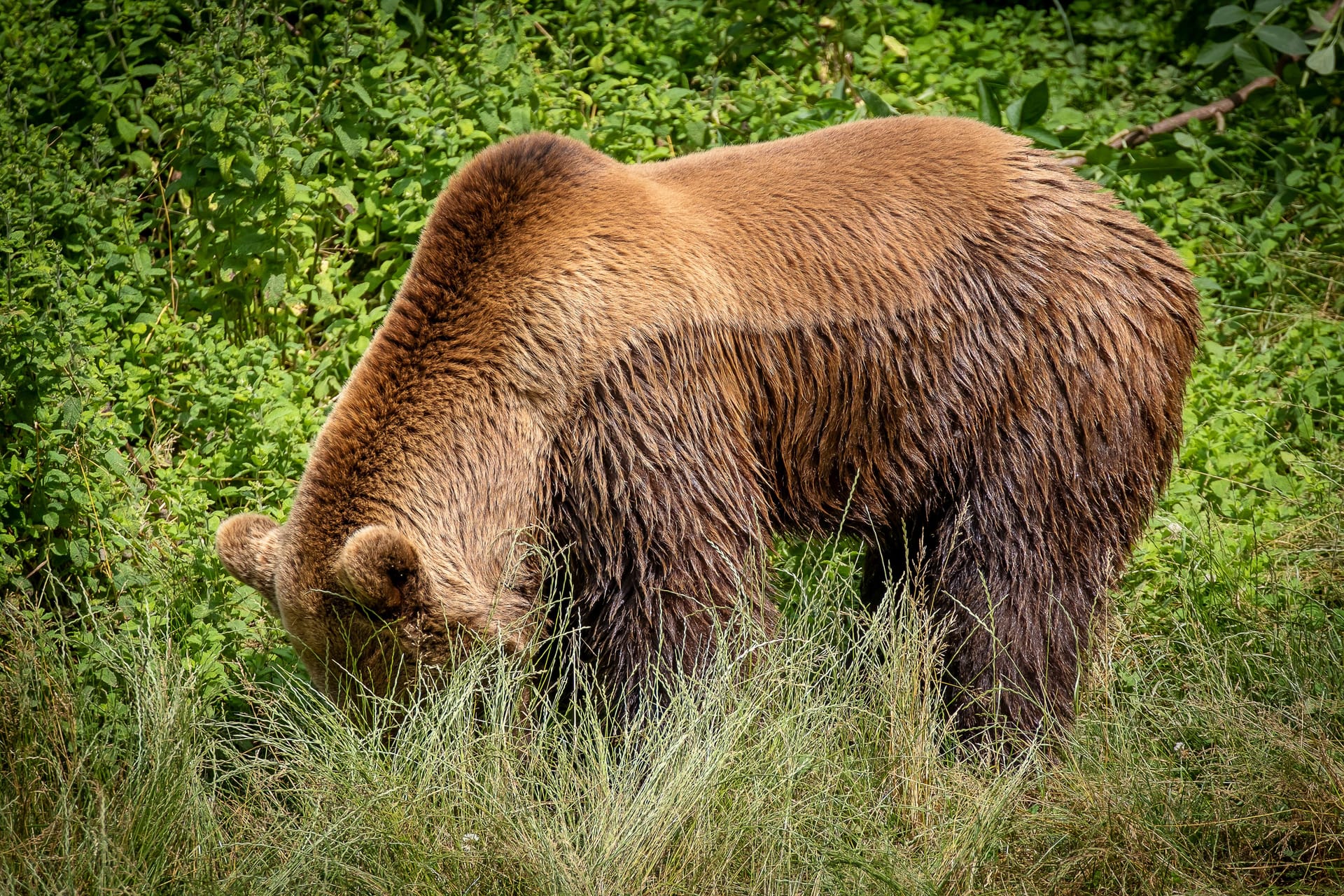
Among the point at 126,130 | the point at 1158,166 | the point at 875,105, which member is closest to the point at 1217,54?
the point at 1158,166

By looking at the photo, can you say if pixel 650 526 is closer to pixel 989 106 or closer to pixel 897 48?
pixel 989 106

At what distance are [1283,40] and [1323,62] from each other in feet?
1.03

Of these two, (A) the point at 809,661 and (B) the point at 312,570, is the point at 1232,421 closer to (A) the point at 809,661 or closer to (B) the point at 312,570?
(A) the point at 809,661

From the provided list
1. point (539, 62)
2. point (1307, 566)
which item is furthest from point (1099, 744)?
point (539, 62)

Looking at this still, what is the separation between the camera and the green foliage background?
4.80 metres

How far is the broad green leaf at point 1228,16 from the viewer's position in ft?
22.5

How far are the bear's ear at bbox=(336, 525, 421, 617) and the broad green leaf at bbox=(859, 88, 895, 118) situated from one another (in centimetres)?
393

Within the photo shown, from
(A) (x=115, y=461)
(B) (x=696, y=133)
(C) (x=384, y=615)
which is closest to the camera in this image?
(C) (x=384, y=615)

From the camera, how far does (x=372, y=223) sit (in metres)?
6.09

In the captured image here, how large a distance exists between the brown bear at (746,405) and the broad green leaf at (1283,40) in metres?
3.41

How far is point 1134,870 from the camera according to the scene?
11.0 feet

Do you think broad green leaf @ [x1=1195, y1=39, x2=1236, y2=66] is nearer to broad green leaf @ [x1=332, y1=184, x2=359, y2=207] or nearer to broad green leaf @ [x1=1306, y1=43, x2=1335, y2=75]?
broad green leaf @ [x1=1306, y1=43, x2=1335, y2=75]

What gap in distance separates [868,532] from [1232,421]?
2415 millimetres

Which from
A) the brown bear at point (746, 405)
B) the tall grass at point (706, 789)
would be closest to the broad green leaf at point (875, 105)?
the brown bear at point (746, 405)
